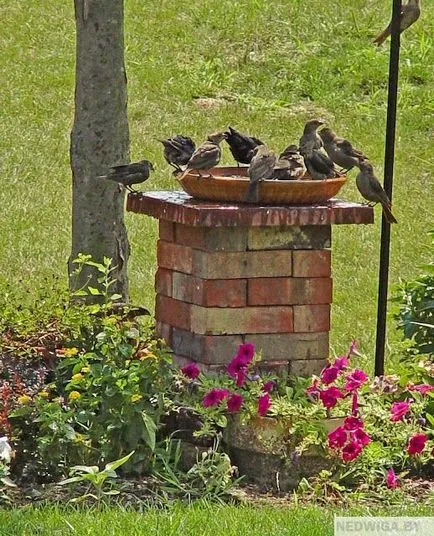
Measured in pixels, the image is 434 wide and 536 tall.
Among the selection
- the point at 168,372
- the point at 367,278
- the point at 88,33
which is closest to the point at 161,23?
→ the point at 367,278

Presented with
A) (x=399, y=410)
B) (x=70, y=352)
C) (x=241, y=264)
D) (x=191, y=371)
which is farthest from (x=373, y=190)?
(x=70, y=352)

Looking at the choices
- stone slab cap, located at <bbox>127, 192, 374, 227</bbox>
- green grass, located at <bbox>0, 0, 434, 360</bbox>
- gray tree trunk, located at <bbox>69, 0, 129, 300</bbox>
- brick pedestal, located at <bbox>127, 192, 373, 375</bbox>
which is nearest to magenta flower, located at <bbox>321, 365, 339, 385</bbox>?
brick pedestal, located at <bbox>127, 192, 373, 375</bbox>

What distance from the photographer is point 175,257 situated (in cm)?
638

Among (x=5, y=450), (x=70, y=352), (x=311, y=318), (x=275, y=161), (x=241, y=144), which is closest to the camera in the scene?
(x=5, y=450)

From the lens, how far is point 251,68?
14430mm

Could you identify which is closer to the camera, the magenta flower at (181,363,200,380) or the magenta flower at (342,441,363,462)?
the magenta flower at (342,441,363,462)

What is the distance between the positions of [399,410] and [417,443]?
0.21m

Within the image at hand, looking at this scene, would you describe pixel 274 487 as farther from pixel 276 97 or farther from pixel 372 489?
pixel 276 97

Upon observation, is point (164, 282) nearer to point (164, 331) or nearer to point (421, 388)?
point (164, 331)

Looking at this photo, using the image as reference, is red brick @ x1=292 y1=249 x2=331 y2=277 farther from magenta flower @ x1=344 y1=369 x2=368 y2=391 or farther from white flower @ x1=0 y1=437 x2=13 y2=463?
white flower @ x1=0 y1=437 x2=13 y2=463

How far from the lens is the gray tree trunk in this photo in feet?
24.3

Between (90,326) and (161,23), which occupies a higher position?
(161,23)

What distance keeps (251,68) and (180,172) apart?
26.6 ft

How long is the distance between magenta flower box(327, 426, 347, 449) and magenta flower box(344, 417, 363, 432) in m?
0.03
